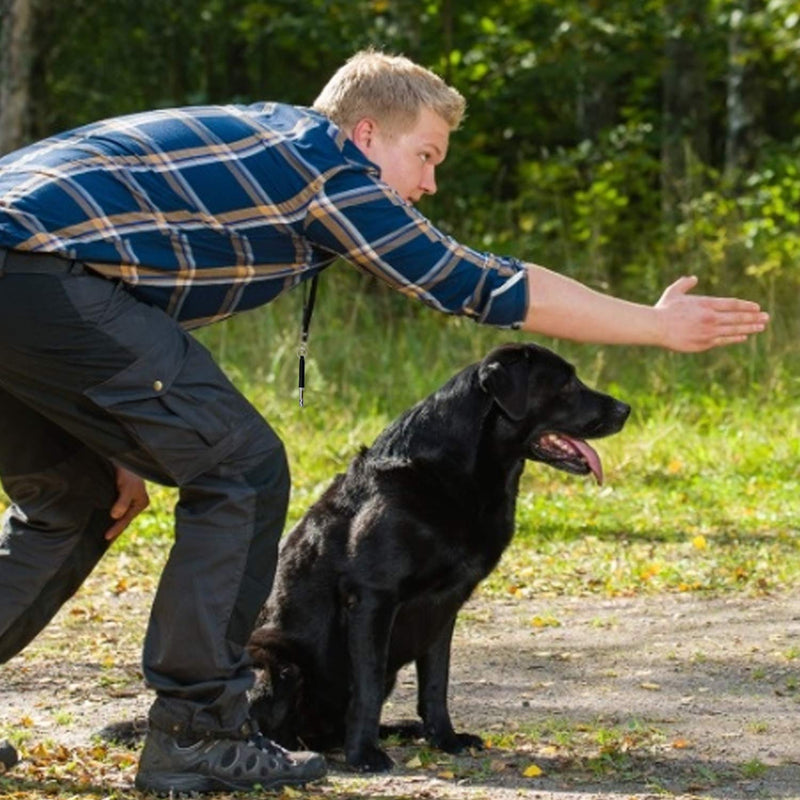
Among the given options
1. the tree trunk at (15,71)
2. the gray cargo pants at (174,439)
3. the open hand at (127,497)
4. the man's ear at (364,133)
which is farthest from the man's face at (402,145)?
the tree trunk at (15,71)

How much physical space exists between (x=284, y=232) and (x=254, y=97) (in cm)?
1808

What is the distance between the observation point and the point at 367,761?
488 cm

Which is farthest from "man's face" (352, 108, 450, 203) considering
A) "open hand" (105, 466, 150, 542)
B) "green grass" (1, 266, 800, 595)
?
"green grass" (1, 266, 800, 595)

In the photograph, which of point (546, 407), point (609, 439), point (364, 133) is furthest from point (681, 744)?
point (609, 439)

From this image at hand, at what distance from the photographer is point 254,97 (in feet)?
72.0

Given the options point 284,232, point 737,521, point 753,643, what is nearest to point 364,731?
point 284,232

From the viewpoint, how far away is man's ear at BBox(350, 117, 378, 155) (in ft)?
14.6

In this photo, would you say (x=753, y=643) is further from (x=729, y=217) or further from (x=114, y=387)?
(x=729, y=217)

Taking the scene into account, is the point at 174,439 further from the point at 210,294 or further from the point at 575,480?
the point at 575,480

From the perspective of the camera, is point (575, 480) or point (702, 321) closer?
point (702, 321)

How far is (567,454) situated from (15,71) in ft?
35.9

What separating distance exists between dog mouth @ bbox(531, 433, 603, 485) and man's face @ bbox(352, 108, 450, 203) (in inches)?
46.4

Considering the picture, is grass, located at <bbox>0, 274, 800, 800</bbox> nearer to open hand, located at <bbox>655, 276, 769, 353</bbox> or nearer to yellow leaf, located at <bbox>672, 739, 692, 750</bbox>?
yellow leaf, located at <bbox>672, 739, 692, 750</bbox>

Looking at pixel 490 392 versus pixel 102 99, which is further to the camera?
pixel 102 99
